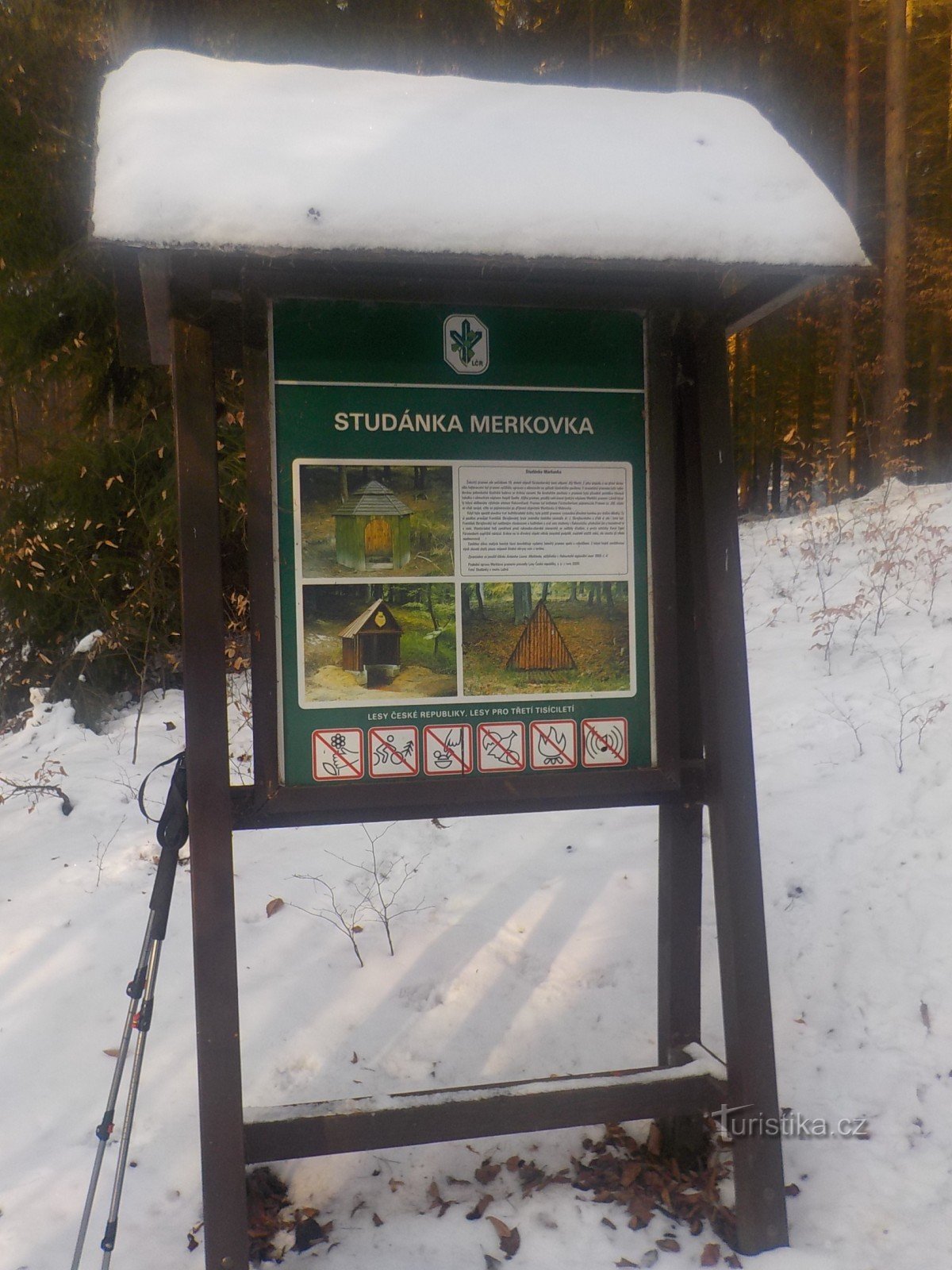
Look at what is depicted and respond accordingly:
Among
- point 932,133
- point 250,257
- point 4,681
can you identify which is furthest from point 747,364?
point 250,257

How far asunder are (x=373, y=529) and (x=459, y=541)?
0.77ft

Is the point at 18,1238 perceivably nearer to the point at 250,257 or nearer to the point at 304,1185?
the point at 304,1185

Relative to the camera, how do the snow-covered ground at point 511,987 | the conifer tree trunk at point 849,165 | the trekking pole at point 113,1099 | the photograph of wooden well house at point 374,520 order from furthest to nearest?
the conifer tree trunk at point 849,165
the snow-covered ground at point 511,987
the photograph of wooden well house at point 374,520
the trekking pole at point 113,1099

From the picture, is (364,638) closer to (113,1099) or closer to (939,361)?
(113,1099)

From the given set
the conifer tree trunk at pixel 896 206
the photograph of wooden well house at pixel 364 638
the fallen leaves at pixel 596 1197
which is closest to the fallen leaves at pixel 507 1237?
the fallen leaves at pixel 596 1197

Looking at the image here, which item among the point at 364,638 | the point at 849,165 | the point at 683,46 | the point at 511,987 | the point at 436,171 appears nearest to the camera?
the point at 436,171

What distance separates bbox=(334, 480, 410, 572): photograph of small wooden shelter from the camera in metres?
2.34

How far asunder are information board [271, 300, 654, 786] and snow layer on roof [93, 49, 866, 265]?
38 cm

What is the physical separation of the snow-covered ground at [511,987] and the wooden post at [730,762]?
0.48 metres

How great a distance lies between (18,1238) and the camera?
2.54 metres

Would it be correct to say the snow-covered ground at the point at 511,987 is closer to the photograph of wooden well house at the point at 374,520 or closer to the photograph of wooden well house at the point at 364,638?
the photograph of wooden well house at the point at 364,638

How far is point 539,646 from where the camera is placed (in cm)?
248

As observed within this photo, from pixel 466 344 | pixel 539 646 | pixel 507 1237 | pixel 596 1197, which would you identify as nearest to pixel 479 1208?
pixel 507 1237

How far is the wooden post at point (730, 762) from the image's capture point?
8.20 feet
